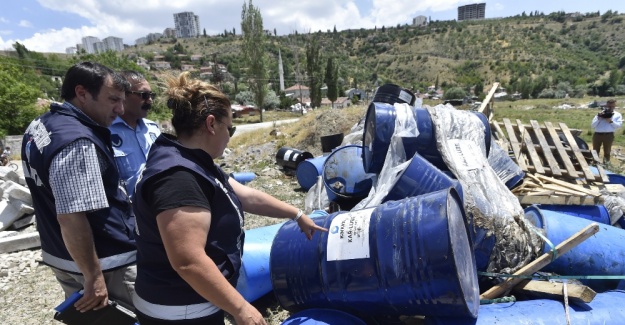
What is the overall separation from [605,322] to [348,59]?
305 ft

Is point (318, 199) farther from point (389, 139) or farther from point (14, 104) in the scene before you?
point (14, 104)

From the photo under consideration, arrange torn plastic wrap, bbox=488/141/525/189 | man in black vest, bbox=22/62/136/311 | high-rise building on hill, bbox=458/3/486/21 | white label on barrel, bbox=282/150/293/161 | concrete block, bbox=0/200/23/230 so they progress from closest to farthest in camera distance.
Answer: man in black vest, bbox=22/62/136/311 → torn plastic wrap, bbox=488/141/525/189 → concrete block, bbox=0/200/23/230 → white label on barrel, bbox=282/150/293/161 → high-rise building on hill, bbox=458/3/486/21

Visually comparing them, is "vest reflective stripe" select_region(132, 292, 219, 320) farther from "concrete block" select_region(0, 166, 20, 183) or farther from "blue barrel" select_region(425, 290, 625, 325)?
"concrete block" select_region(0, 166, 20, 183)

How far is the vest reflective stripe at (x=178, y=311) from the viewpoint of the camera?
131 cm

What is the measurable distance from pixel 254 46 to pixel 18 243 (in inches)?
928

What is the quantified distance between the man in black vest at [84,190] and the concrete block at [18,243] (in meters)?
3.27

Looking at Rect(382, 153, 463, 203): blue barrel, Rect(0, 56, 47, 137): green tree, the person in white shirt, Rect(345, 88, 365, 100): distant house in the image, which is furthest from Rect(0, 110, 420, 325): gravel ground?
Rect(345, 88, 365, 100): distant house

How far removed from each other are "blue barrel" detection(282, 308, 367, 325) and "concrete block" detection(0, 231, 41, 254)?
4169 mm

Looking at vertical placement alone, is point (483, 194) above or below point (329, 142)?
above

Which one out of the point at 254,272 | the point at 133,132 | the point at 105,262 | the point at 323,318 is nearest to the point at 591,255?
the point at 323,318

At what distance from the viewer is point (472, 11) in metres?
144

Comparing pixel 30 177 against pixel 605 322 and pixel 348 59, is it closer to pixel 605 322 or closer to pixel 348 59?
pixel 605 322

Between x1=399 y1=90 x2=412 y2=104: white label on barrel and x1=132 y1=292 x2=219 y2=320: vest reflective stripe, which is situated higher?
x1=399 y1=90 x2=412 y2=104: white label on barrel

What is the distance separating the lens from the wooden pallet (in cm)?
425
